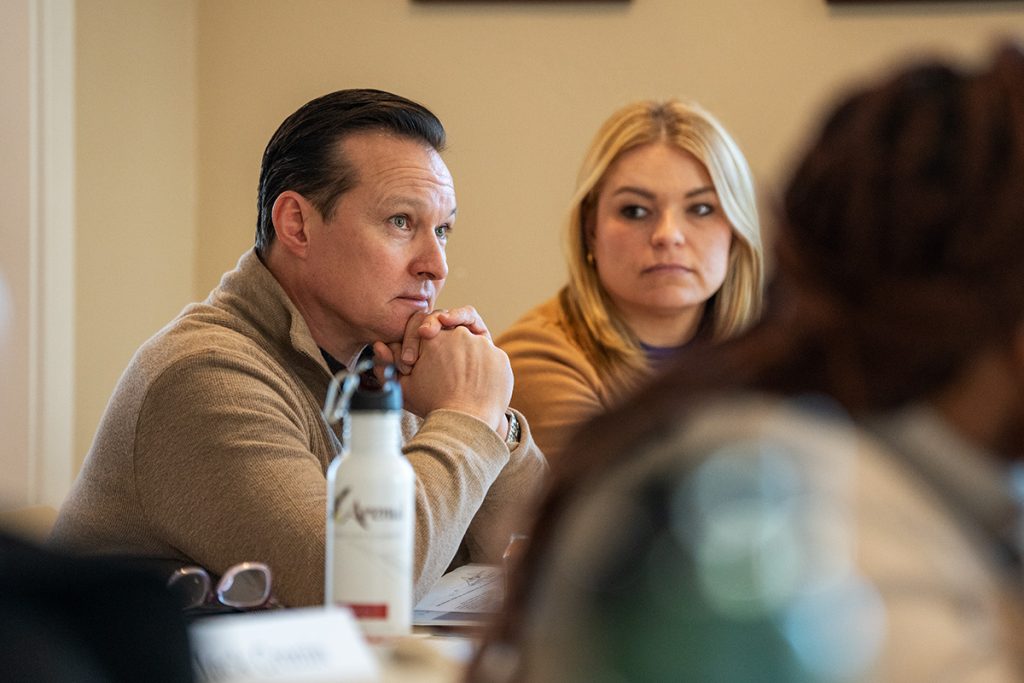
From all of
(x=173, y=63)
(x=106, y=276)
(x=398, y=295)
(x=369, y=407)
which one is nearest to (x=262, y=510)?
(x=369, y=407)

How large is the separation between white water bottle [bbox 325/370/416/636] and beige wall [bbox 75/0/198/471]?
7.15ft

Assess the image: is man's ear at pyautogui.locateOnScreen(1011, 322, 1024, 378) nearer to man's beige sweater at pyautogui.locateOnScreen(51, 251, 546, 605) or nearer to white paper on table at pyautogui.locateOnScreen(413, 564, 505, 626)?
white paper on table at pyautogui.locateOnScreen(413, 564, 505, 626)

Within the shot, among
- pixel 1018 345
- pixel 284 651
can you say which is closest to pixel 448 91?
pixel 284 651

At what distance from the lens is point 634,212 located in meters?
2.79

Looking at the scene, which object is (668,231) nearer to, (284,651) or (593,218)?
(593,218)

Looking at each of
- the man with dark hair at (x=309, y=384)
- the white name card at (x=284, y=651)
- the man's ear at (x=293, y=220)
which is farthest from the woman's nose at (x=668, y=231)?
the white name card at (x=284, y=651)

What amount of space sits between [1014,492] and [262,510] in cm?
106

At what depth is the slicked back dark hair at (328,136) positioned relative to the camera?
206cm

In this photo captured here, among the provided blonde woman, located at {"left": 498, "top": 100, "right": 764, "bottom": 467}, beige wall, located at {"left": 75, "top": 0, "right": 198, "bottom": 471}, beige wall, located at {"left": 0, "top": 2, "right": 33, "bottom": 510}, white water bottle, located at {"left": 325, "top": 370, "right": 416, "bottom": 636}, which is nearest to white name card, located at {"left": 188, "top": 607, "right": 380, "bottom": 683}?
white water bottle, located at {"left": 325, "top": 370, "right": 416, "bottom": 636}

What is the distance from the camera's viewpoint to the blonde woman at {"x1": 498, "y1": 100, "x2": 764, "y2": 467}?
107 inches

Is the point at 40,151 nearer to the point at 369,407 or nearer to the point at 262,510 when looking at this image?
the point at 262,510

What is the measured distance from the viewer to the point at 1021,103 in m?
0.65

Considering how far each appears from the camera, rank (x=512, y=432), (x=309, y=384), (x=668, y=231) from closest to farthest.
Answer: (x=309, y=384), (x=512, y=432), (x=668, y=231)

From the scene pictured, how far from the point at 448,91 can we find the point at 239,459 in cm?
185
